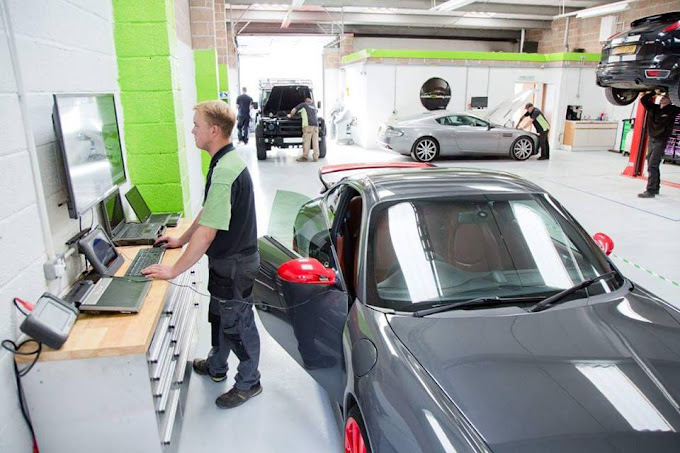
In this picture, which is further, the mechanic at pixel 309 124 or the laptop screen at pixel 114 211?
the mechanic at pixel 309 124

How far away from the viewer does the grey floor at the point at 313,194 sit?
2.43 metres

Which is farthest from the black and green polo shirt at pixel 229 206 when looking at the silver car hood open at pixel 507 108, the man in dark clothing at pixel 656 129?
the silver car hood open at pixel 507 108

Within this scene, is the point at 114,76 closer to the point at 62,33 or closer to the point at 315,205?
the point at 62,33

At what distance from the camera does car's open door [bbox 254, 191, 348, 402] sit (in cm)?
211

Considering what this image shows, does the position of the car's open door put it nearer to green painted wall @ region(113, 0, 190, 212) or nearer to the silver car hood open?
green painted wall @ region(113, 0, 190, 212)

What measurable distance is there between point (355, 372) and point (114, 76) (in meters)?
3.09

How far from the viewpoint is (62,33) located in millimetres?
2662

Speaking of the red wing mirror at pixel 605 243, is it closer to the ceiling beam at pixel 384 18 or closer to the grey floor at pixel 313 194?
the grey floor at pixel 313 194

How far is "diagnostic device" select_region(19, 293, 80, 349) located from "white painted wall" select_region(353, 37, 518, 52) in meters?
19.1

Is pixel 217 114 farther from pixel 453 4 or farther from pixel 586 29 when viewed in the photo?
pixel 586 29

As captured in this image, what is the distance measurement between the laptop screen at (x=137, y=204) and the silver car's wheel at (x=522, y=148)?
10.2 metres

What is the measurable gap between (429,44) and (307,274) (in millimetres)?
20012

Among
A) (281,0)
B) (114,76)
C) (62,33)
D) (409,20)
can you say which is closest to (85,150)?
(62,33)

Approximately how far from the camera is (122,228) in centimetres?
319
